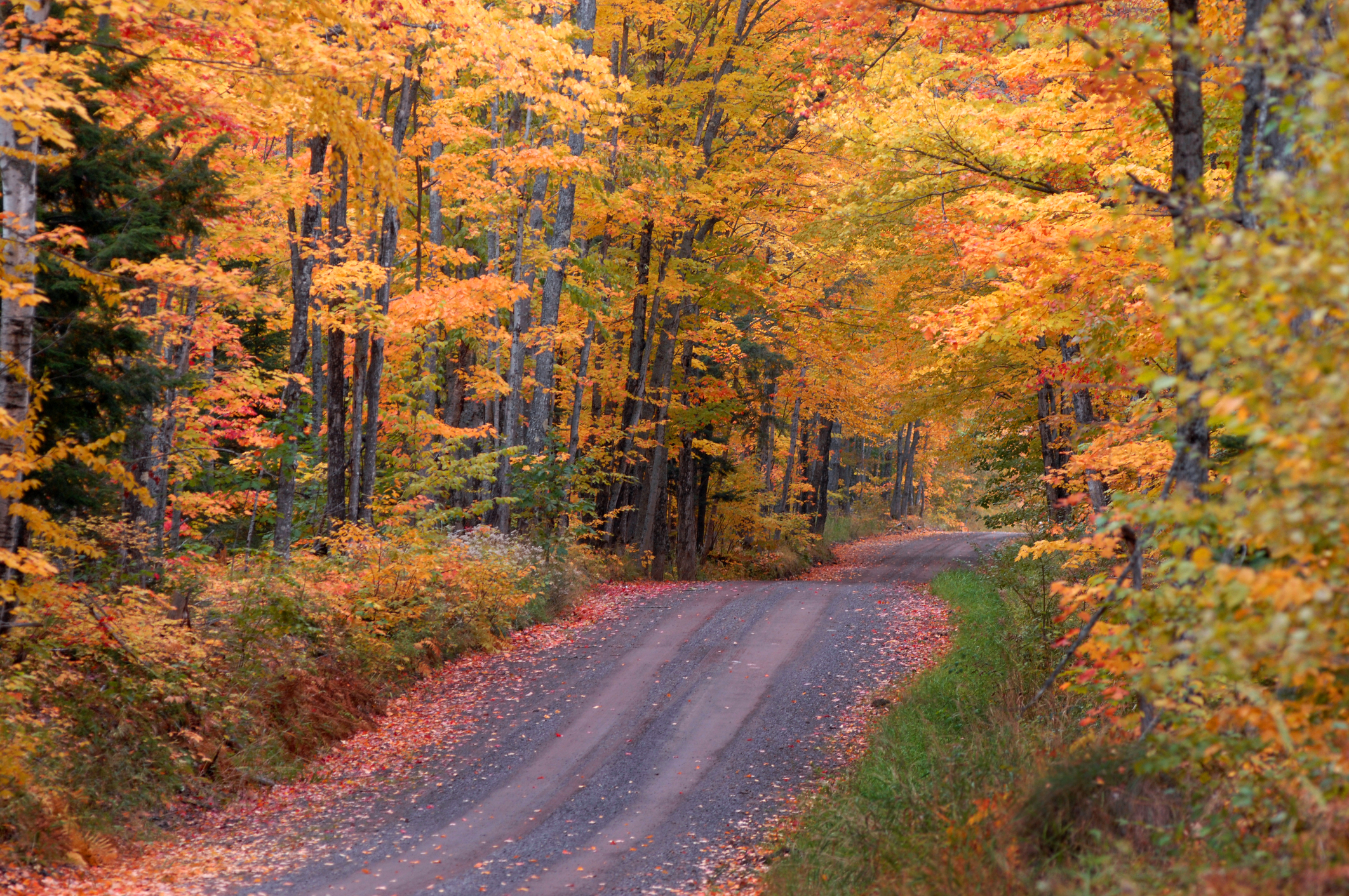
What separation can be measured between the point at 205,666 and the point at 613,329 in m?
17.3

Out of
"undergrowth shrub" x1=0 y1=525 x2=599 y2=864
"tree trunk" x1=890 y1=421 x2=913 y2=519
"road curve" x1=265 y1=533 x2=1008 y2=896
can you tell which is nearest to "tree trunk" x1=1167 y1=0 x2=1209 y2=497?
"road curve" x1=265 y1=533 x2=1008 y2=896

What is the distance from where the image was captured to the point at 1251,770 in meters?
3.96

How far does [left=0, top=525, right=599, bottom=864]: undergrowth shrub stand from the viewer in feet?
23.9

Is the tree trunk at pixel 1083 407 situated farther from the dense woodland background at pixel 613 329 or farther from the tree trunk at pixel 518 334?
the tree trunk at pixel 518 334

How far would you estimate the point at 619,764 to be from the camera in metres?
9.58

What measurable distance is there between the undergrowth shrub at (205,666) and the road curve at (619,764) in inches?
58.4

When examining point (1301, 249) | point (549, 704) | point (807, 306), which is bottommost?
point (549, 704)

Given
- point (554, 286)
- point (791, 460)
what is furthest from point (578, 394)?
point (791, 460)

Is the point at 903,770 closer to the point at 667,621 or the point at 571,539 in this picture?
the point at 667,621

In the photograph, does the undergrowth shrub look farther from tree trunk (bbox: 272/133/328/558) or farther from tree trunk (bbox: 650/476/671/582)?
tree trunk (bbox: 650/476/671/582)

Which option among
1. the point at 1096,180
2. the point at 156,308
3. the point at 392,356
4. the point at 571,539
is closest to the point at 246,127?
the point at 156,308

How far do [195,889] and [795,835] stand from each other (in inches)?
185

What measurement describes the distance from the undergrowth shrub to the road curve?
4.87 ft

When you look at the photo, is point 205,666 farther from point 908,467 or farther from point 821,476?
point 908,467
